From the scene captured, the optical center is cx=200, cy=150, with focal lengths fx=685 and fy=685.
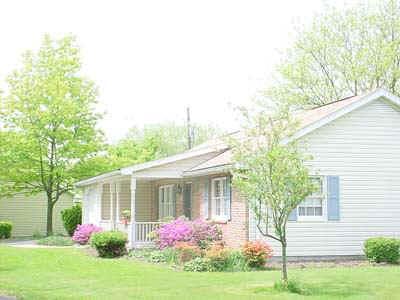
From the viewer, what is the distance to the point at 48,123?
34000mm

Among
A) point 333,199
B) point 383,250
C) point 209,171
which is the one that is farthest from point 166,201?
point 383,250

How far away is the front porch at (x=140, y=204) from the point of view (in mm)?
25328

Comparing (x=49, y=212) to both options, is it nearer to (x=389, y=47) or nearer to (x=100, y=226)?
(x=100, y=226)

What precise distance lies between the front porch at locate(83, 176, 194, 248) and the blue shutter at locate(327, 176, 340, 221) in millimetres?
6395

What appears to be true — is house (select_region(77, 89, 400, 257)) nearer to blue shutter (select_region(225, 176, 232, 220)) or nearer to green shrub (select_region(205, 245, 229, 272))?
blue shutter (select_region(225, 176, 232, 220))

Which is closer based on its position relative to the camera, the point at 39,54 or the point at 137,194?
the point at 137,194

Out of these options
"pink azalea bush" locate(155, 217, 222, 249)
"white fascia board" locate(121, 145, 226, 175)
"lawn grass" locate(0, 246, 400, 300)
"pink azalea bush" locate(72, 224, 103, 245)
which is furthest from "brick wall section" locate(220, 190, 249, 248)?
"pink azalea bush" locate(72, 224, 103, 245)

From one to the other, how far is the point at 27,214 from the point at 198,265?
2474cm

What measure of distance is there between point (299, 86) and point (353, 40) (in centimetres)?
425

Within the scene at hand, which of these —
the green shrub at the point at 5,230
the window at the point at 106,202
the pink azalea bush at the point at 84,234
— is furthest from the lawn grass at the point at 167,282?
the green shrub at the point at 5,230

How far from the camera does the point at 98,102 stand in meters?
35.4

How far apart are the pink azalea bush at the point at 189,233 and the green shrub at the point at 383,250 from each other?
4883mm

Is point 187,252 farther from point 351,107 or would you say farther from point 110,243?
point 351,107

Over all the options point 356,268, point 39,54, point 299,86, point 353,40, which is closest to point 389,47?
point 353,40
